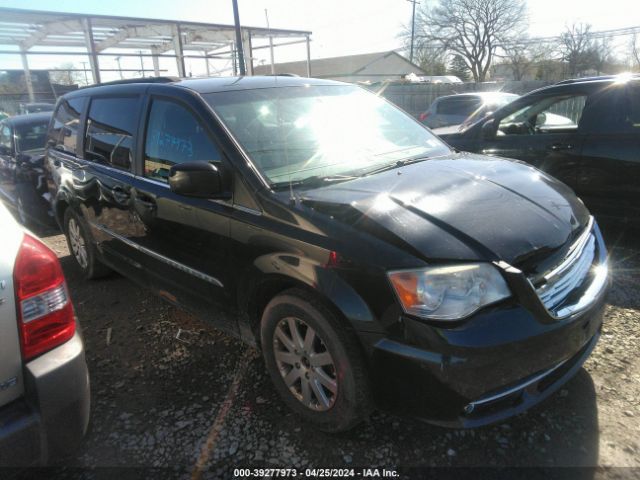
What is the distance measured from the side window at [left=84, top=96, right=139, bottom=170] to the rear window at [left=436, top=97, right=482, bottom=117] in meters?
9.47

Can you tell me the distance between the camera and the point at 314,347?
226 centimetres

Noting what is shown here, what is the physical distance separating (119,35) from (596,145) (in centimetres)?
2090

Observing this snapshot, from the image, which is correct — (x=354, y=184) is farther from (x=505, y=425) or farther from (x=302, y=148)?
(x=505, y=425)

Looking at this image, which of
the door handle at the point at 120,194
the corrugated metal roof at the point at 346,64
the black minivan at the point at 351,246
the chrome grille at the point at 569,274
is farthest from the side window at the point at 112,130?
the corrugated metal roof at the point at 346,64

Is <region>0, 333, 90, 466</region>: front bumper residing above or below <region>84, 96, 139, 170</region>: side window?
below

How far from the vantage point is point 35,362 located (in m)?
1.75

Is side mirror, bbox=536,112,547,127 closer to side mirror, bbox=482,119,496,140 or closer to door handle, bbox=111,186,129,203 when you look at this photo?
side mirror, bbox=482,119,496,140

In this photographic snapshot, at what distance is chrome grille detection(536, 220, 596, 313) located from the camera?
205 cm

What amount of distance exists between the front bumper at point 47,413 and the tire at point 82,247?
8.72 feet

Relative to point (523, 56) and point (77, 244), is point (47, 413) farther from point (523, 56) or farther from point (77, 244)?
point (523, 56)

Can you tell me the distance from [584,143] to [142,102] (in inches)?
154

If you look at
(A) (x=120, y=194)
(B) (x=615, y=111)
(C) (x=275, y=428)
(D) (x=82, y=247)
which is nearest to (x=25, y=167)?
(D) (x=82, y=247)

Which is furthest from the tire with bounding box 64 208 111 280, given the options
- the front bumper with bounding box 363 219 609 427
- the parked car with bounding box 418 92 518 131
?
the parked car with bounding box 418 92 518 131

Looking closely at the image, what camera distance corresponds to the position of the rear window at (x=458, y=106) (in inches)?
452
